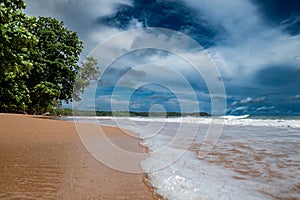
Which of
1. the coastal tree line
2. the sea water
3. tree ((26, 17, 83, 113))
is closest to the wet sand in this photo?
the sea water

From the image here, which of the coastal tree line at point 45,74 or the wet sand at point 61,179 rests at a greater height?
the coastal tree line at point 45,74

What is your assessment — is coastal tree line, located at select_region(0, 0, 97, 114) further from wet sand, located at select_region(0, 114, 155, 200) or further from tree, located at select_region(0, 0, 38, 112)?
wet sand, located at select_region(0, 114, 155, 200)

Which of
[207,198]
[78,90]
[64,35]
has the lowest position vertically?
[207,198]

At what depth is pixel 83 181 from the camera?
2.86 m

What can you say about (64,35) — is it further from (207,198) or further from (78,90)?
(207,198)

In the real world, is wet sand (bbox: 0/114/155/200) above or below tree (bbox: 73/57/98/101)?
below

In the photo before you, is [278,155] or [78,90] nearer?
[278,155]

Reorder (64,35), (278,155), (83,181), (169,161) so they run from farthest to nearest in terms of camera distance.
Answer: (64,35) < (278,155) < (169,161) < (83,181)

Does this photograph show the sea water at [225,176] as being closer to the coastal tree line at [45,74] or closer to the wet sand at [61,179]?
the wet sand at [61,179]

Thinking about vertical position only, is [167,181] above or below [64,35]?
below

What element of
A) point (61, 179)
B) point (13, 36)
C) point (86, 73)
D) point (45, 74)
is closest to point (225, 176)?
point (61, 179)

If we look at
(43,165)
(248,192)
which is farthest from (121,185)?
(248,192)

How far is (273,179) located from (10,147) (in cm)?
491

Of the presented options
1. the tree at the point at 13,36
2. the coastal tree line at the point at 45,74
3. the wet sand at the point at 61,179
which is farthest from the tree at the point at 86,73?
the wet sand at the point at 61,179
